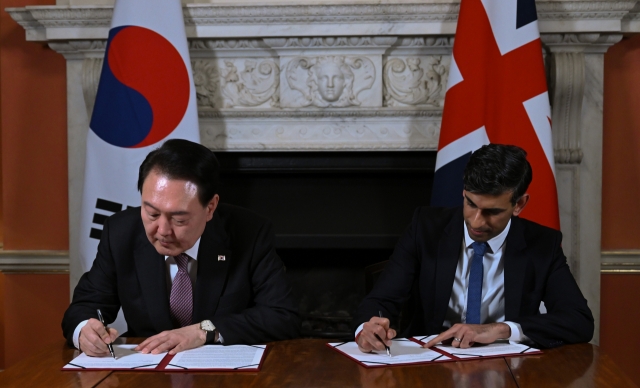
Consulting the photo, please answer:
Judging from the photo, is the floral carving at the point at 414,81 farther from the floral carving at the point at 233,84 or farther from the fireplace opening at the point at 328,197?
the floral carving at the point at 233,84

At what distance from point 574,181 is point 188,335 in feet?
7.36

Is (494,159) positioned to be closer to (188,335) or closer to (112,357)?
(188,335)

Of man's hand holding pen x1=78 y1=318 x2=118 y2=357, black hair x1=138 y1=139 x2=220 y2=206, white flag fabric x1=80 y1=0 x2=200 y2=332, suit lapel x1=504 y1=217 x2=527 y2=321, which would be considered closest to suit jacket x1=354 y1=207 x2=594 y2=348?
suit lapel x1=504 y1=217 x2=527 y2=321

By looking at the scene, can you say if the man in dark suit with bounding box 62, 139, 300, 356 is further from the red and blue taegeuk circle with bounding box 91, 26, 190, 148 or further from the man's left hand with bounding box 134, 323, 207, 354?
the red and blue taegeuk circle with bounding box 91, 26, 190, 148

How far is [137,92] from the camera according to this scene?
3027mm

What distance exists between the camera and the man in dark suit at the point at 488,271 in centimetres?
188

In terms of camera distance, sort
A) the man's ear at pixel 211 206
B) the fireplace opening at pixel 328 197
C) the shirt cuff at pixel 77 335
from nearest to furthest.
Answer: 1. the shirt cuff at pixel 77 335
2. the man's ear at pixel 211 206
3. the fireplace opening at pixel 328 197

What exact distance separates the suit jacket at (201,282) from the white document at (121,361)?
0.27 metres

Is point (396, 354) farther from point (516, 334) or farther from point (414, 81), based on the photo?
point (414, 81)

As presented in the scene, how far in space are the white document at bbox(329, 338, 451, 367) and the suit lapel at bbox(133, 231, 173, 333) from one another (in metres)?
0.54

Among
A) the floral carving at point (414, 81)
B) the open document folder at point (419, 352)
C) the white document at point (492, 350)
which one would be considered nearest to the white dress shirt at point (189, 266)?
the open document folder at point (419, 352)

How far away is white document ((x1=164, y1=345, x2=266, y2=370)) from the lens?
156 centimetres

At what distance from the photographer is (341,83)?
3.24 meters

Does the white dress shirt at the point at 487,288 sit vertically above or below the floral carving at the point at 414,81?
below
